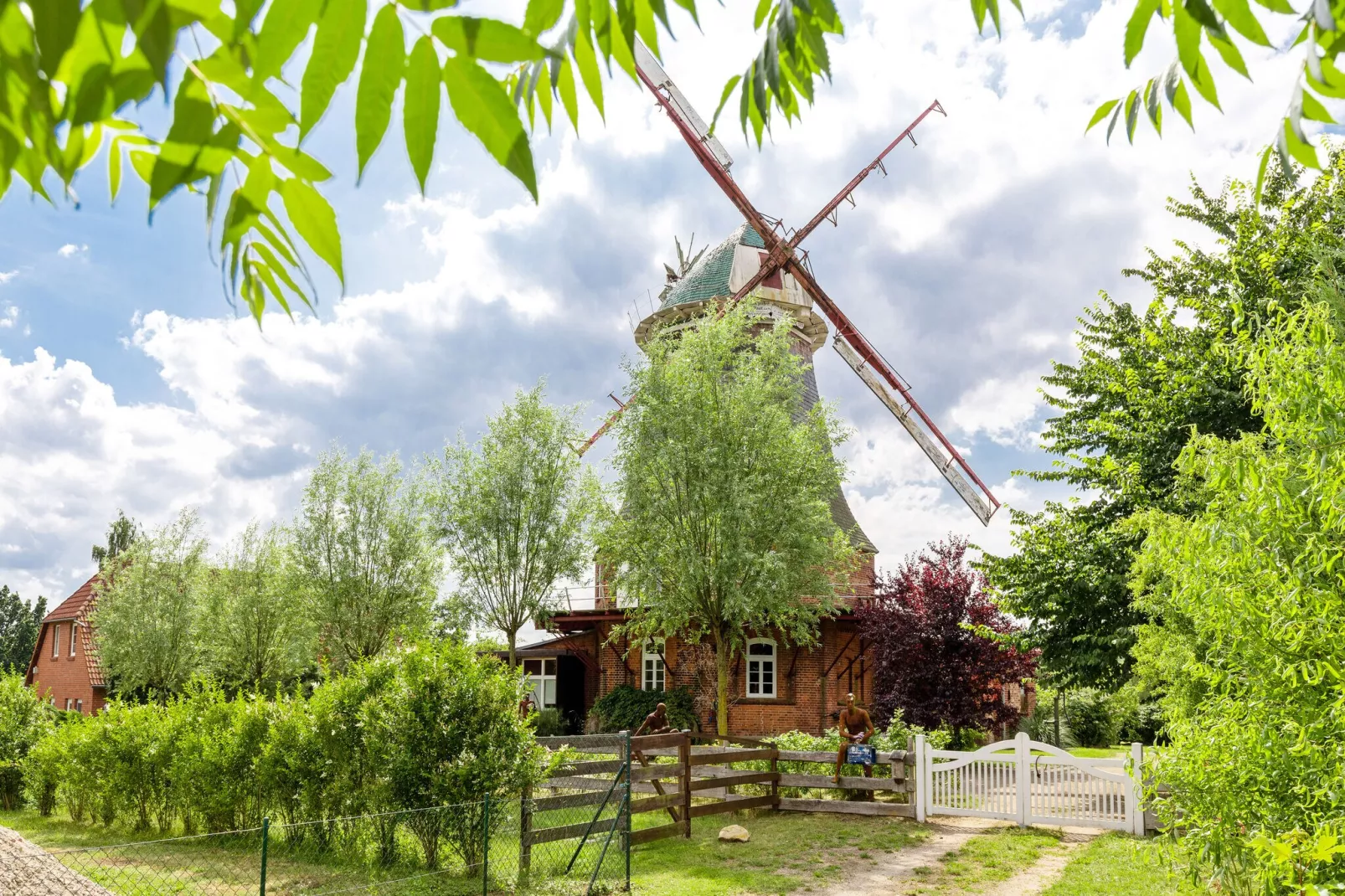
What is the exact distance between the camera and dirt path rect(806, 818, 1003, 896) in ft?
32.5

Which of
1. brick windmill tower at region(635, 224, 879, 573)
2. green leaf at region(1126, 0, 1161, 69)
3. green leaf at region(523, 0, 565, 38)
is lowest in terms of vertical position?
green leaf at region(523, 0, 565, 38)

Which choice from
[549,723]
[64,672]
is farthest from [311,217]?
[64,672]

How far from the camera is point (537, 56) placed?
969 mm

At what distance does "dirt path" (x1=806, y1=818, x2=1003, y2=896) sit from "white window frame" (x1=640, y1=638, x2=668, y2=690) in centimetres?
1319

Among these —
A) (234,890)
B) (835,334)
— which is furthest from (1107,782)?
(835,334)

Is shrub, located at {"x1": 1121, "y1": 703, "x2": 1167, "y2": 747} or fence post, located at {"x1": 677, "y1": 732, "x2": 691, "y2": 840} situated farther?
shrub, located at {"x1": 1121, "y1": 703, "x2": 1167, "y2": 747}

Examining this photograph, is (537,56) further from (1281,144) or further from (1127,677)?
(1127,677)

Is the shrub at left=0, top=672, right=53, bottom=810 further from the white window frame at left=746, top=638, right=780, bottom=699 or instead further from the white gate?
the white window frame at left=746, top=638, right=780, bottom=699

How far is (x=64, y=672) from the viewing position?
39344mm

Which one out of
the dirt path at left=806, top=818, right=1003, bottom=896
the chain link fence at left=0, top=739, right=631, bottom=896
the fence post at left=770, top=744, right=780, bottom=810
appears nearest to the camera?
the chain link fence at left=0, top=739, right=631, bottom=896

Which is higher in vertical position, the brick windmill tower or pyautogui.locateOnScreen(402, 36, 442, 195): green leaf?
the brick windmill tower

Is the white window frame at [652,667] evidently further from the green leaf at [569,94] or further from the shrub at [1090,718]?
the green leaf at [569,94]

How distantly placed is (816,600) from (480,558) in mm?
8818

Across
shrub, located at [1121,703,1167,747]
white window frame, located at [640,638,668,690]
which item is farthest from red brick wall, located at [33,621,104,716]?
shrub, located at [1121,703,1167,747]
